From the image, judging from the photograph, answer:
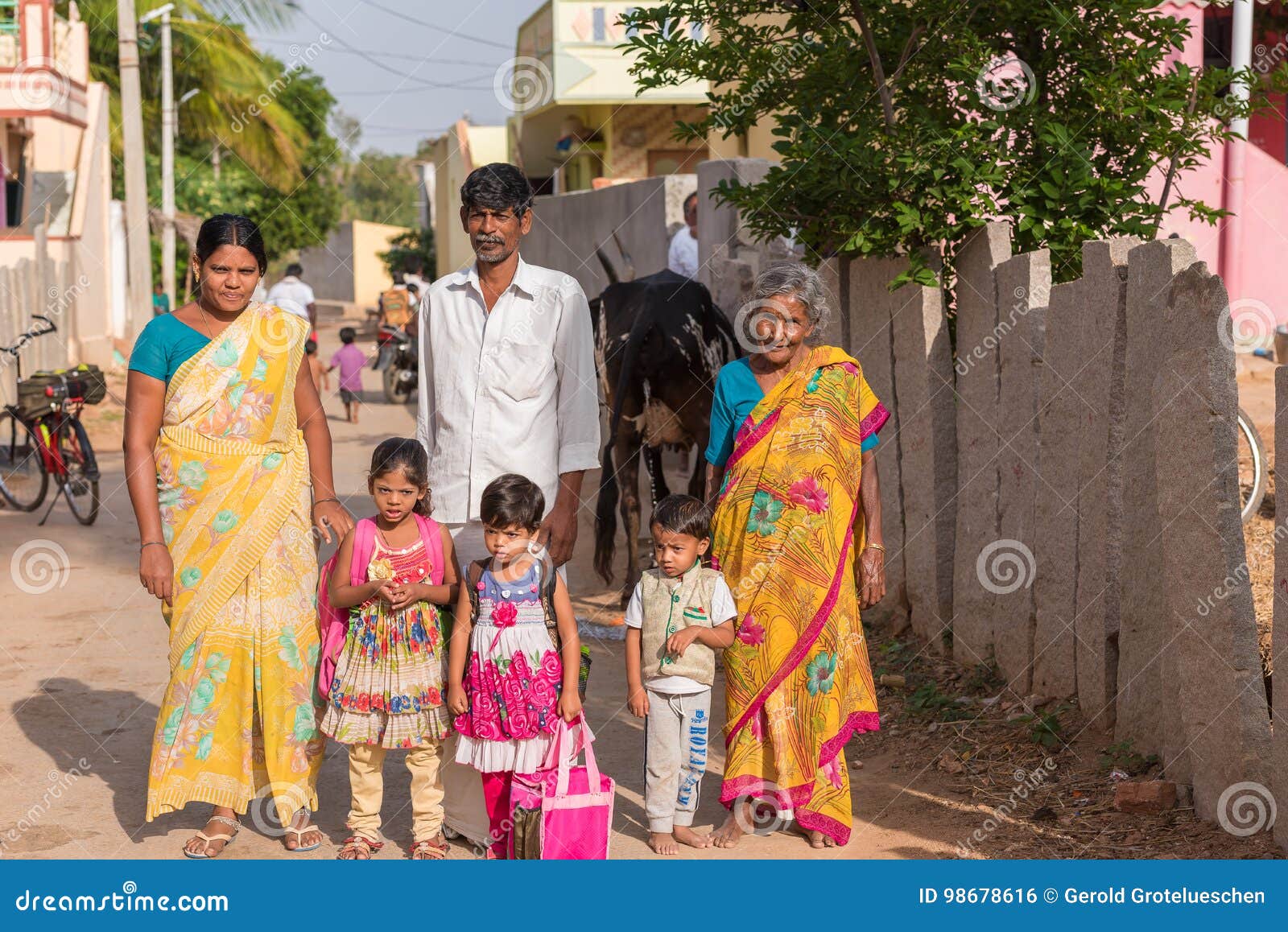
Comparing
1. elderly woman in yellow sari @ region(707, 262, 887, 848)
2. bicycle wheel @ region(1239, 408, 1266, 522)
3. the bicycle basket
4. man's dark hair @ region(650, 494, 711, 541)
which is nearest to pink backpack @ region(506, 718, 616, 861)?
elderly woman in yellow sari @ region(707, 262, 887, 848)

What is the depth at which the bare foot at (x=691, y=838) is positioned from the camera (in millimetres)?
4316

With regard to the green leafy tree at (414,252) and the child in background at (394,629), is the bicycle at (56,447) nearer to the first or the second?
the child in background at (394,629)

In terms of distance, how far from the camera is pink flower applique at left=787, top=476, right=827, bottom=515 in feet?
14.0

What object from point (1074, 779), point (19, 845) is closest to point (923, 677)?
point (1074, 779)

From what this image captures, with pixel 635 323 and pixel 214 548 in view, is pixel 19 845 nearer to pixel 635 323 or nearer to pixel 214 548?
pixel 214 548

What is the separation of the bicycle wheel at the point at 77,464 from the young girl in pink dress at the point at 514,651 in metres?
7.17

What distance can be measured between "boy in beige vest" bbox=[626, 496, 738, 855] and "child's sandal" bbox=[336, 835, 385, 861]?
816 mm

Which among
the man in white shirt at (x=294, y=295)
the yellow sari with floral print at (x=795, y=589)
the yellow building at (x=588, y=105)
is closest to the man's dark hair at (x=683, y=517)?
the yellow sari with floral print at (x=795, y=589)

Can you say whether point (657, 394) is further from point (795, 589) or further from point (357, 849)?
point (357, 849)

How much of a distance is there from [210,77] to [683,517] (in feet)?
95.9

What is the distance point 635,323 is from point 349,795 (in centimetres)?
363

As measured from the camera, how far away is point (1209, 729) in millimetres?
3994

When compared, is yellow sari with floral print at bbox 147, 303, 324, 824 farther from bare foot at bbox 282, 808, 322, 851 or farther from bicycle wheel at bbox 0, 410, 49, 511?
bicycle wheel at bbox 0, 410, 49, 511


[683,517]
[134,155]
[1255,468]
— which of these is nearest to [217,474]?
[683,517]
